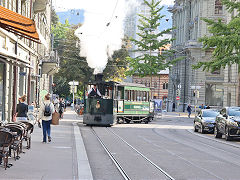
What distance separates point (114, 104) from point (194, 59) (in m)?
42.8

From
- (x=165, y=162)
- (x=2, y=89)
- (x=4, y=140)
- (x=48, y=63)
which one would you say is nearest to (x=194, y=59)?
(x=48, y=63)

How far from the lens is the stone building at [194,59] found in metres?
72.1

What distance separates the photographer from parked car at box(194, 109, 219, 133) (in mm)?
30864

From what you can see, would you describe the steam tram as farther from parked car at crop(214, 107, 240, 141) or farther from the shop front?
the shop front

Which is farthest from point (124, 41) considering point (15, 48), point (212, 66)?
point (15, 48)

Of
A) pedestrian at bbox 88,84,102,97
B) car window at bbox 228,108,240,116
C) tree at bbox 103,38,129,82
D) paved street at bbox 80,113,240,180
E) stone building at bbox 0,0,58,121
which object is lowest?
paved street at bbox 80,113,240,180

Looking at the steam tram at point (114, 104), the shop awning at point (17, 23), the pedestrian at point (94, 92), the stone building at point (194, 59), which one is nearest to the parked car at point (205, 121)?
the steam tram at point (114, 104)

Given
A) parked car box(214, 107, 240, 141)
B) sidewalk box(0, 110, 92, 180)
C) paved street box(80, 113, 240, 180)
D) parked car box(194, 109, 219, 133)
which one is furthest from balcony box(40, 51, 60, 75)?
sidewalk box(0, 110, 92, 180)

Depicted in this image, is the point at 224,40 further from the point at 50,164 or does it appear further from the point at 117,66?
the point at 117,66

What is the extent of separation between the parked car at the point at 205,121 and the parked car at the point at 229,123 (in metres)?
3.66

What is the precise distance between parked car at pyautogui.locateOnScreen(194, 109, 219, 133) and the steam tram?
5.33 m

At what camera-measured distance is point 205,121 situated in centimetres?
3100

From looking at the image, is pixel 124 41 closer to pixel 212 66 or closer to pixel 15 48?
pixel 212 66

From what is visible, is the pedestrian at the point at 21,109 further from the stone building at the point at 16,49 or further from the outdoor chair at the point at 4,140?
the outdoor chair at the point at 4,140
